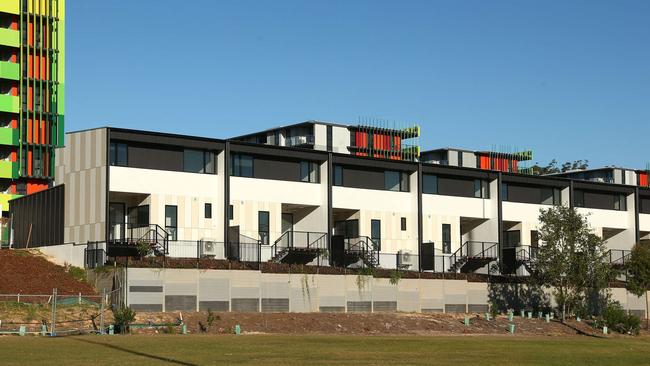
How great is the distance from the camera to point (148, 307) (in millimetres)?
55594

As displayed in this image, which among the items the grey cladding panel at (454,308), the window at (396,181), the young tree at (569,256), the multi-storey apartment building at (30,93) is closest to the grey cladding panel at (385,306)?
the grey cladding panel at (454,308)

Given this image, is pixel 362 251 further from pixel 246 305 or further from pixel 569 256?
pixel 246 305

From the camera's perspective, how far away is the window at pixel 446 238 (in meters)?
82.2

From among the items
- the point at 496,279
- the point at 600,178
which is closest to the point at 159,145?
the point at 496,279

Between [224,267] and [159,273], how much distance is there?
5213mm

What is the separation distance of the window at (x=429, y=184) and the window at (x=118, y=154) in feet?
86.4

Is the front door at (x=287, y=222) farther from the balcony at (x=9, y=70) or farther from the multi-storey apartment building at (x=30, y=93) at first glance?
the balcony at (x=9, y=70)

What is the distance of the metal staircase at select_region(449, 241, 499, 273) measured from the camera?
79.2 meters

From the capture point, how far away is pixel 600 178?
Answer: 11944cm

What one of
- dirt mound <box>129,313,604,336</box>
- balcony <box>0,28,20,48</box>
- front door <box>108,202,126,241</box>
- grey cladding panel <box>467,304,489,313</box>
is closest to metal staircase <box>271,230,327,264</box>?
dirt mound <box>129,313,604,336</box>

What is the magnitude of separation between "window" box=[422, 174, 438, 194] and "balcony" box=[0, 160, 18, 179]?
49.5 meters

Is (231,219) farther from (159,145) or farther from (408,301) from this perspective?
(408,301)

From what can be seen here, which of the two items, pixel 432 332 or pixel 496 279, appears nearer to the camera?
pixel 432 332

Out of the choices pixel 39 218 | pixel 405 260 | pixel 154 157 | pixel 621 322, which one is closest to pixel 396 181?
pixel 405 260
